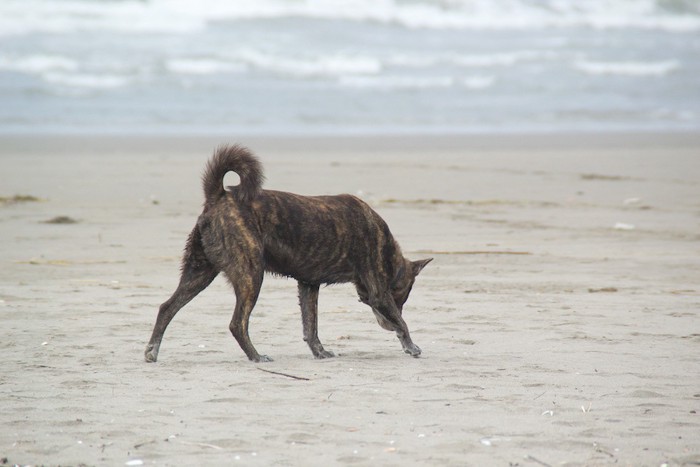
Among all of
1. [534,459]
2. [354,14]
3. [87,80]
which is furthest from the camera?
[354,14]

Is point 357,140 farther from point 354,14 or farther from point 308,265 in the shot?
point 354,14

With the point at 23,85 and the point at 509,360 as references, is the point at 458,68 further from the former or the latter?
the point at 509,360

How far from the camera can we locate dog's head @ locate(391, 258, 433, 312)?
24.0ft

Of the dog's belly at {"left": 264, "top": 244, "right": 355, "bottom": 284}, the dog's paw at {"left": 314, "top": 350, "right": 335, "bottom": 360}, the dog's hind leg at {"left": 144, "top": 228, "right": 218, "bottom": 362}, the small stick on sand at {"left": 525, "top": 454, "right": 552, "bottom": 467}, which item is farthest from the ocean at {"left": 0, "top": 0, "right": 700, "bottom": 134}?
the small stick on sand at {"left": 525, "top": 454, "right": 552, "bottom": 467}

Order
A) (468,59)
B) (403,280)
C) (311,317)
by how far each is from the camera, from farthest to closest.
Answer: (468,59), (403,280), (311,317)

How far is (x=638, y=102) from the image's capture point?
33.6 meters

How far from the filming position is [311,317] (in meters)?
7.07

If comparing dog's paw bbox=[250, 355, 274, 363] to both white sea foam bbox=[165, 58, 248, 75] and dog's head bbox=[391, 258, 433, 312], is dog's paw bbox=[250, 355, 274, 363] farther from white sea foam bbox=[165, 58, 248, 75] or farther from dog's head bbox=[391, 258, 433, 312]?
white sea foam bbox=[165, 58, 248, 75]

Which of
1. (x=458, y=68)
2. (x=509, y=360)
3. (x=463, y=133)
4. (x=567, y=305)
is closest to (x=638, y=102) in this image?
(x=458, y=68)

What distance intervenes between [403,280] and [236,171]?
4.93 ft

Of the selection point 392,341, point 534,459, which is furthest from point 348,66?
point 534,459

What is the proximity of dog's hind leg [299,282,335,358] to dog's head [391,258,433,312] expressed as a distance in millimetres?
553

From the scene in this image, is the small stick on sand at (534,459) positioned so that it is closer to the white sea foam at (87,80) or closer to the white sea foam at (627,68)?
the white sea foam at (87,80)

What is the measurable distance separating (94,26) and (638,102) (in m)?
19.3
